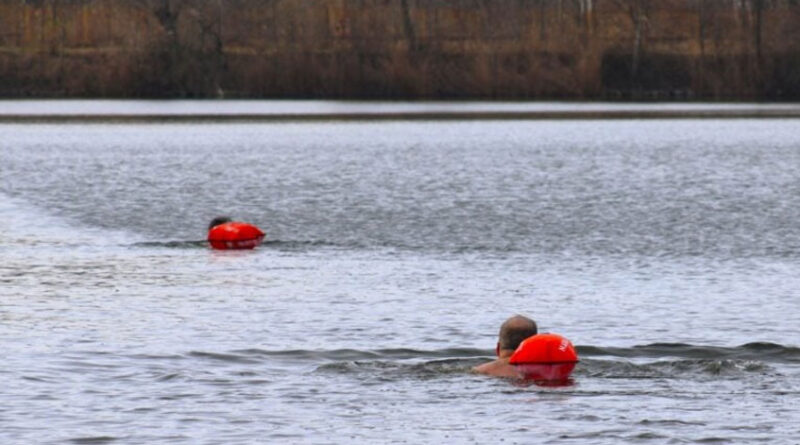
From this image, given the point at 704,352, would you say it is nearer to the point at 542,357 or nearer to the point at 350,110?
the point at 542,357

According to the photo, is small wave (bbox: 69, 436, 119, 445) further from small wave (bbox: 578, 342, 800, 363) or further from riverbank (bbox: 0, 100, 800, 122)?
riverbank (bbox: 0, 100, 800, 122)

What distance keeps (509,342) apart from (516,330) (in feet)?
1.06

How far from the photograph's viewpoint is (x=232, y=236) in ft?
Answer: 117

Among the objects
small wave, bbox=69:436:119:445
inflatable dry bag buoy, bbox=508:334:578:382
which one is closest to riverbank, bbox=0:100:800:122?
inflatable dry bag buoy, bbox=508:334:578:382

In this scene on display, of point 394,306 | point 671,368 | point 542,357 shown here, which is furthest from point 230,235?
point 542,357

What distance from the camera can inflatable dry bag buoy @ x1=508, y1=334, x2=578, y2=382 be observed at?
65.9ft

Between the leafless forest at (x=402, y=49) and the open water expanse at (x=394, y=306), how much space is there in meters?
61.7

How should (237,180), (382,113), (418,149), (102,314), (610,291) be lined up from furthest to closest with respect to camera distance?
(382,113) < (418,149) < (237,180) < (610,291) < (102,314)

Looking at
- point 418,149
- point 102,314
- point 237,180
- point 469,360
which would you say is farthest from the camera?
point 418,149

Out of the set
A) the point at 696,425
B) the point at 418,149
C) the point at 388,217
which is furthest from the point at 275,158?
the point at 696,425

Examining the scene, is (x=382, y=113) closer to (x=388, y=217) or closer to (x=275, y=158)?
(x=275, y=158)

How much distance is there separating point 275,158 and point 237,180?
1434 cm

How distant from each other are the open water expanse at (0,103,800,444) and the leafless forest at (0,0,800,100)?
6171cm

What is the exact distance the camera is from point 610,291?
96.8ft
